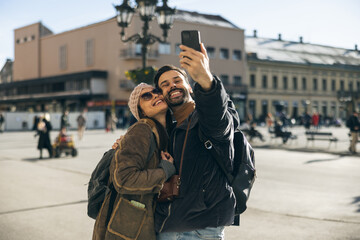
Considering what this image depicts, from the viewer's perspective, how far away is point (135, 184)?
2.17 meters

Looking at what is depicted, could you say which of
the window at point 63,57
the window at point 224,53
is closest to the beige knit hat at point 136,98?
the window at point 224,53

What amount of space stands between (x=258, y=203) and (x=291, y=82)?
186ft

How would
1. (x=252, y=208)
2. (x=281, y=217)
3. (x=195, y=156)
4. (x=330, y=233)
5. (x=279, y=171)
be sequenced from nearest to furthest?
(x=195, y=156)
(x=330, y=233)
(x=281, y=217)
(x=252, y=208)
(x=279, y=171)

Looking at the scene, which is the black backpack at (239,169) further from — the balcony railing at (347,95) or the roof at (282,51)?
the roof at (282,51)

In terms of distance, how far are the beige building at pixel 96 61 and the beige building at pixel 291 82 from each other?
305 cm

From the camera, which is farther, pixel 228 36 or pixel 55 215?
pixel 228 36

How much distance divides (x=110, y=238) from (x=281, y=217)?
4.02m

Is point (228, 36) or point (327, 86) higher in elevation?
point (228, 36)

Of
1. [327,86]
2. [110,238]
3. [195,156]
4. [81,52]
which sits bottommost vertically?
[110,238]

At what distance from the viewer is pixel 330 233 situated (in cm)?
500

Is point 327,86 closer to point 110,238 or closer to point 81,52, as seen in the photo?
point 81,52

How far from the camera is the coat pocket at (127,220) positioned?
2207 mm

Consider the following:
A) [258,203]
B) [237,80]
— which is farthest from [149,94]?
[237,80]

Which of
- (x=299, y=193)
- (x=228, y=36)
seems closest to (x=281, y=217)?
(x=299, y=193)
